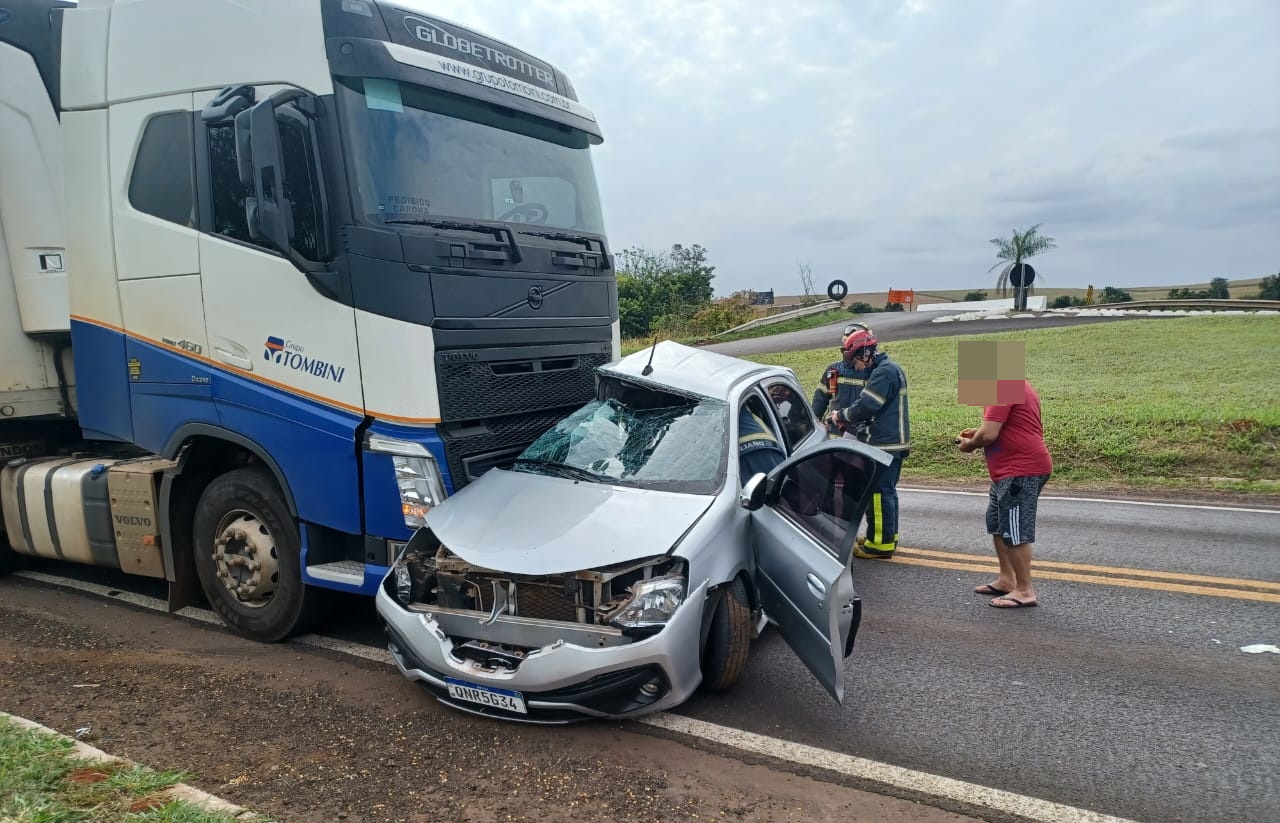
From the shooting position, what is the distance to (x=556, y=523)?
13.0ft

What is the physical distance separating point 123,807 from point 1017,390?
16.6 ft

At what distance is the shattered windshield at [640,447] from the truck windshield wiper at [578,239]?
1.10 meters

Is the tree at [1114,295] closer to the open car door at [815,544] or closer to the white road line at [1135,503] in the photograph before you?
the white road line at [1135,503]

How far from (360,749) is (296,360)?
6.95ft

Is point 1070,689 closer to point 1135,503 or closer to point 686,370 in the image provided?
point 686,370

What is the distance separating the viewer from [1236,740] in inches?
144

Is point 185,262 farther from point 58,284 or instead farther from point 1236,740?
point 1236,740

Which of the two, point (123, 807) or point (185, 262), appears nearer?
point (123, 807)

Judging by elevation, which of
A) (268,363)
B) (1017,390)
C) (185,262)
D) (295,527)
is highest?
(185,262)

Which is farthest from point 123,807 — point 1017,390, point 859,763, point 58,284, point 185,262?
point 1017,390

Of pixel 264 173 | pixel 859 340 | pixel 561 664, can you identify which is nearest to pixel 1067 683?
pixel 561 664

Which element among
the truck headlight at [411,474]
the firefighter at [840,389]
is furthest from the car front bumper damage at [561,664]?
the firefighter at [840,389]

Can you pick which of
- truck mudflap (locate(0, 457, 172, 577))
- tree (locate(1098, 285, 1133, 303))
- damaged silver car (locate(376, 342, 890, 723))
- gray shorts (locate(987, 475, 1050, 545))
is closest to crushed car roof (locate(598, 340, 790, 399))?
damaged silver car (locate(376, 342, 890, 723))

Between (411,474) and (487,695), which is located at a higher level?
(411,474)
